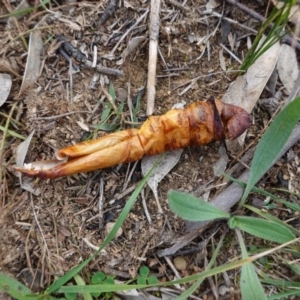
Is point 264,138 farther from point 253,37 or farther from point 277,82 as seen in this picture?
→ point 253,37

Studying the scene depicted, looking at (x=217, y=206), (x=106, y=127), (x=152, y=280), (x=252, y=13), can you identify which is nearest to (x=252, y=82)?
(x=252, y=13)

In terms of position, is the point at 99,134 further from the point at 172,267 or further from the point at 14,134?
the point at 172,267

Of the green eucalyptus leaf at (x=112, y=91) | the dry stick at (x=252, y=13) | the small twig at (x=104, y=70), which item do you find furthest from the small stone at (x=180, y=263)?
the dry stick at (x=252, y=13)

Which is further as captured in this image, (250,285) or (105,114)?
(105,114)

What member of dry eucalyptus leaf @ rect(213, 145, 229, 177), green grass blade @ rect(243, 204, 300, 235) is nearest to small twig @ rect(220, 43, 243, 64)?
dry eucalyptus leaf @ rect(213, 145, 229, 177)

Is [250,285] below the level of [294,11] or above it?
below

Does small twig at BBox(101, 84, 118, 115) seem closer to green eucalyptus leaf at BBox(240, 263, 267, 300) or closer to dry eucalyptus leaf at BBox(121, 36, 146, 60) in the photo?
dry eucalyptus leaf at BBox(121, 36, 146, 60)
